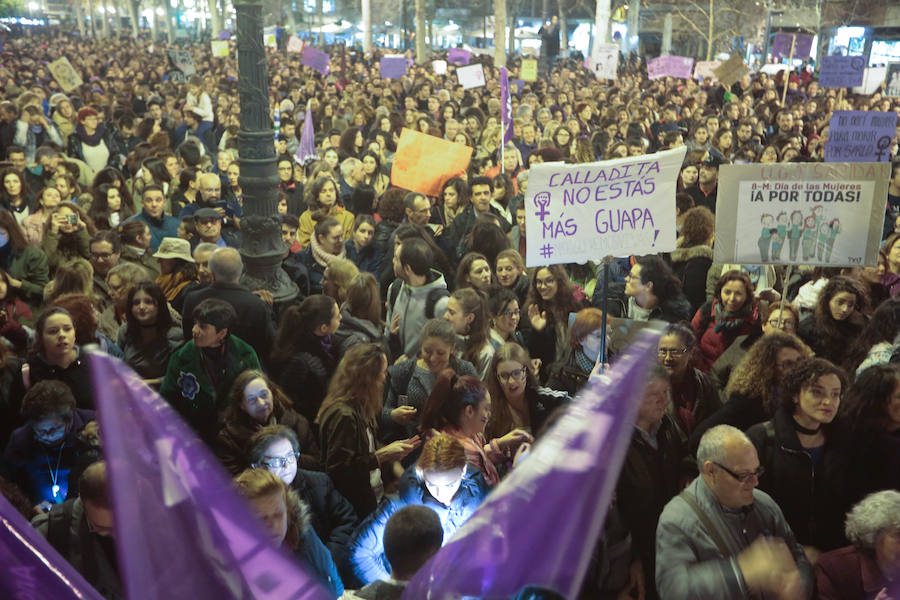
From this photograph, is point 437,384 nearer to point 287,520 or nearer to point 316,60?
point 287,520

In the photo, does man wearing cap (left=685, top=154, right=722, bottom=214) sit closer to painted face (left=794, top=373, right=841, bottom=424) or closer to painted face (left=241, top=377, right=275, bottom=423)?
painted face (left=794, top=373, right=841, bottom=424)

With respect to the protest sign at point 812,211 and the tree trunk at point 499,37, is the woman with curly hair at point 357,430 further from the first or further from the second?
the tree trunk at point 499,37

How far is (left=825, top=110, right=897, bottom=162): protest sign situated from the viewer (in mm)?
9500

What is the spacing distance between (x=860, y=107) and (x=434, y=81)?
31.1ft

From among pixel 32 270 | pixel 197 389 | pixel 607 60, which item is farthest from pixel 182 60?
pixel 197 389

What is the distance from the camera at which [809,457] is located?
3547mm

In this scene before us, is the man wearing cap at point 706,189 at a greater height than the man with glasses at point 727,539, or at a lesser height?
greater

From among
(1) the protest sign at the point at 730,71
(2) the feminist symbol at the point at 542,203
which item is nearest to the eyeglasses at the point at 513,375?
(2) the feminist symbol at the point at 542,203

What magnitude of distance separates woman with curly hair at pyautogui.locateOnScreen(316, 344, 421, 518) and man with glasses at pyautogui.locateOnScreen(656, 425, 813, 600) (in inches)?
53.1

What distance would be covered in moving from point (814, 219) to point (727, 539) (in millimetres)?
2950

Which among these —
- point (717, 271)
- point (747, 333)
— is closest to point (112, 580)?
point (747, 333)

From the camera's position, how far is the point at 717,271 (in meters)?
6.12

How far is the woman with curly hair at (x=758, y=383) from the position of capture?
400 centimetres

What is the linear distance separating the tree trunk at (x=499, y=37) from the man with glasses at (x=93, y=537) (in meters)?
22.7
